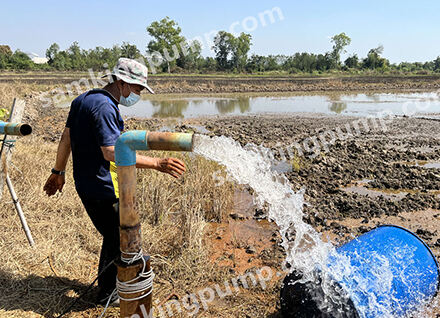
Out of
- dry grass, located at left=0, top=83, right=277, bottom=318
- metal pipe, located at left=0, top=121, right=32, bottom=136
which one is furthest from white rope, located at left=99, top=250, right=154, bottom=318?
metal pipe, located at left=0, top=121, right=32, bottom=136

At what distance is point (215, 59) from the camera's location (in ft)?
222

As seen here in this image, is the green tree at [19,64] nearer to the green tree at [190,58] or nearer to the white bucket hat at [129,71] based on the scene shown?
the green tree at [190,58]

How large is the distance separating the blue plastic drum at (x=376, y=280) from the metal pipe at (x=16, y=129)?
88.7 inches

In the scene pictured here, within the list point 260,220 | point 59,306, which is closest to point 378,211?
point 260,220

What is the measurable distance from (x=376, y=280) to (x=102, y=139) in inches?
81.0

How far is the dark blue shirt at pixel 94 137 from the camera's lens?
2.21 m

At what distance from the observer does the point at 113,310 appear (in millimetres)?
2773

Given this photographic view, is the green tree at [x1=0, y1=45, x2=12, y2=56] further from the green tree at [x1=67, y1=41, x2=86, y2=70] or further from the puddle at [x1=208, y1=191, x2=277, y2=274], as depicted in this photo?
the puddle at [x1=208, y1=191, x2=277, y2=274]

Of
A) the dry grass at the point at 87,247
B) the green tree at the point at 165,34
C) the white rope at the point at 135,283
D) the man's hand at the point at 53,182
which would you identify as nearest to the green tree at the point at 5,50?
the green tree at the point at 165,34

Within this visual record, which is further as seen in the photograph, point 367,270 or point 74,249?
point 74,249

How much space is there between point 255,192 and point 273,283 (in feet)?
8.26

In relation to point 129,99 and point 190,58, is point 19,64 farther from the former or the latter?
point 129,99

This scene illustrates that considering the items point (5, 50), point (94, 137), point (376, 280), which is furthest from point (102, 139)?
point (5, 50)

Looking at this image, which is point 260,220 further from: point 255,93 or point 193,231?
point 255,93
